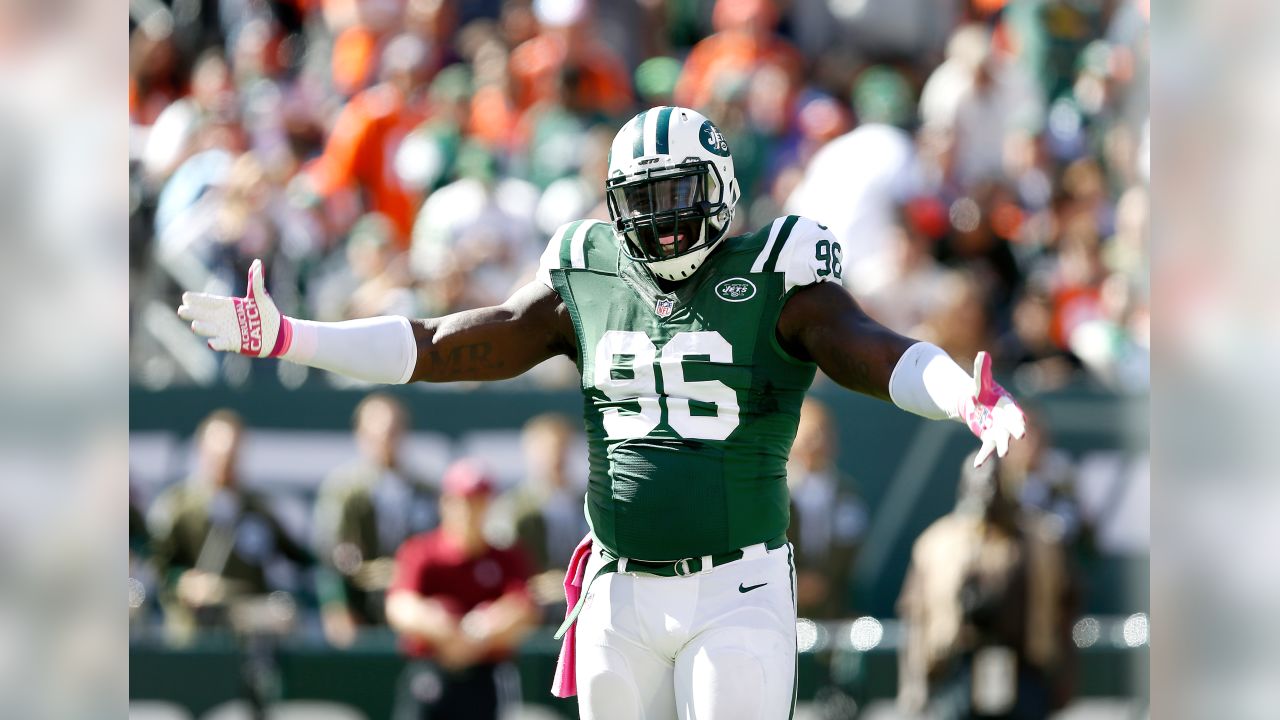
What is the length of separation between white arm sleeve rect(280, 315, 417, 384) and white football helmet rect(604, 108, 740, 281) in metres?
0.59

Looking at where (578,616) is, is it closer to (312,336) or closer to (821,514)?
(312,336)

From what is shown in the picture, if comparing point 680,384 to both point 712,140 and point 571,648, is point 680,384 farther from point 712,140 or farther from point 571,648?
point 571,648

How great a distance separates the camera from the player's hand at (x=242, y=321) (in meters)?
3.99

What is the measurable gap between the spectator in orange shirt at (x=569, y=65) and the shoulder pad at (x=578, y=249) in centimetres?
560

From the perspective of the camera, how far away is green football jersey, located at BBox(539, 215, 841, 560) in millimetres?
4172

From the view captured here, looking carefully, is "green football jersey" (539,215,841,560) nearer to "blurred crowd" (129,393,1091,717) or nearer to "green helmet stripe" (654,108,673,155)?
"green helmet stripe" (654,108,673,155)

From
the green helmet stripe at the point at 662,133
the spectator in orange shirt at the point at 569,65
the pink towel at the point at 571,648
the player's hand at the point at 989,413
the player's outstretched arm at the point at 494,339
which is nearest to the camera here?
the player's hand at the point at 989,413

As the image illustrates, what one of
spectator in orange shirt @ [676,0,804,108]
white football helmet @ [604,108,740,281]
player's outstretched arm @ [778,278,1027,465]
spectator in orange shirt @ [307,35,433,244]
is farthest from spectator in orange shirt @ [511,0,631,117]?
player's outstretched arm @ [778,278,1027,465]

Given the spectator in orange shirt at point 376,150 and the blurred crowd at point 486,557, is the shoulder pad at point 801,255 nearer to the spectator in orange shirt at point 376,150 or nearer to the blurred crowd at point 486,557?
the blurred crowd at point 486,557

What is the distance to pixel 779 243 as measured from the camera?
4238mm

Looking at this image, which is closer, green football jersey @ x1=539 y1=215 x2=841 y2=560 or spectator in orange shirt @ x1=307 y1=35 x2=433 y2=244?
green football jersey @ x1=539 y1=215 x2=841 y2=560

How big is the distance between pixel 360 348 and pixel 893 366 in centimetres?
127

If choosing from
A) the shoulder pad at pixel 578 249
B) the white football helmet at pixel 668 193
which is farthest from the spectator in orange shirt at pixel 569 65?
the white football helmet at pixel 668 193
